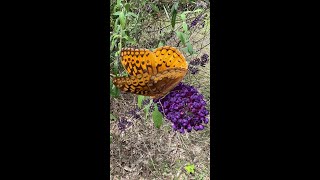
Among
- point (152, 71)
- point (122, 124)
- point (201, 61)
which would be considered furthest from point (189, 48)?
point (122, 124)

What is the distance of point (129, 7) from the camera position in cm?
171

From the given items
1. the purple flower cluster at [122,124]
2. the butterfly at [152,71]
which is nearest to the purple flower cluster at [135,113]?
the purple flower cluster at [122,124]

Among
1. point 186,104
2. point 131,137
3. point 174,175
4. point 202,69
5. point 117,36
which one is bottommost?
point 174,175

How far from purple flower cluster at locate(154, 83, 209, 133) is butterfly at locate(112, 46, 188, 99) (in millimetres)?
36

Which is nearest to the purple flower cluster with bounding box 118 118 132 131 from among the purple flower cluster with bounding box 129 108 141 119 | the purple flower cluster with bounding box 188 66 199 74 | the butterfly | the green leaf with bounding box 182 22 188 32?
the purple flower cluster with bounding box 129 108 141 119

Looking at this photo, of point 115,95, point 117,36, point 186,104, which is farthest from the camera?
point 117,36

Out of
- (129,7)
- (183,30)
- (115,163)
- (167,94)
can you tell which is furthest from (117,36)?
(115,163)

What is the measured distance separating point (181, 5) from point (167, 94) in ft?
1.61

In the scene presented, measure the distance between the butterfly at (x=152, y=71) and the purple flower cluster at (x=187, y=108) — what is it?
36 mm

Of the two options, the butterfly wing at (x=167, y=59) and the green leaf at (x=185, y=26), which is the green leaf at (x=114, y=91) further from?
Result: the green leaf at (x=185, y=26)

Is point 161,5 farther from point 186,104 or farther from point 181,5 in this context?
point 186,104

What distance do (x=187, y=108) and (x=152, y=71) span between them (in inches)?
7.2

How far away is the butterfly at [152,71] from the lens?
1.34 m

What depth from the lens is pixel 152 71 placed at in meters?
1.35
